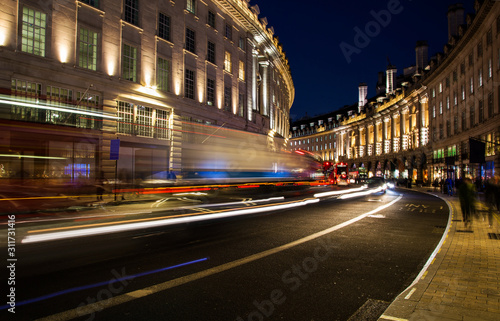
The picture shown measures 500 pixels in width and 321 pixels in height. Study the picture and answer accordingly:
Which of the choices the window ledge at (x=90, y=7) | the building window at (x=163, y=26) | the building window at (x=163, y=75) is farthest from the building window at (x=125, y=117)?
the building window at (x=163, y=26)

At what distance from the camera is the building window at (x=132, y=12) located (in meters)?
27.1

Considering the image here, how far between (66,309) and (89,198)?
14564 mm

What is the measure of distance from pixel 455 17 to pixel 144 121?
2281 inches

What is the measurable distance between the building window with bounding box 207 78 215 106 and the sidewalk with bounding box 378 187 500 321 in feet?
99.4

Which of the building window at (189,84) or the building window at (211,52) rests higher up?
the building window at (211,52)

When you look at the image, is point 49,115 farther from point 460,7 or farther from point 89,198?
point 460,7

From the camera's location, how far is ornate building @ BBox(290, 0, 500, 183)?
121ft

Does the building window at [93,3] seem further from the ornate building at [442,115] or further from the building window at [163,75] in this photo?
the ornate building at [442,115]

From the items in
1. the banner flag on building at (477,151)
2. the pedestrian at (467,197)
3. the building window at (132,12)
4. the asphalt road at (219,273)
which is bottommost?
the asphalt road at (219,273)

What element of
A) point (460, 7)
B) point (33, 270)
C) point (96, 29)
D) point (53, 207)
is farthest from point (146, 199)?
point (460, 7)

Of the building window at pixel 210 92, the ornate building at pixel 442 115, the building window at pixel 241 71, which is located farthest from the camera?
the building window at pixel 241 71

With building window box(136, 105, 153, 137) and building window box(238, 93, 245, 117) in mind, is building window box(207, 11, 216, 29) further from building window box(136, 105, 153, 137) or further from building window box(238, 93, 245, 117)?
building window box(136, 105, 153, 137)

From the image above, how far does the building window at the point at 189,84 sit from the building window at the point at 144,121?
5220 mm

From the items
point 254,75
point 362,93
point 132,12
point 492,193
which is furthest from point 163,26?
point 362,93
